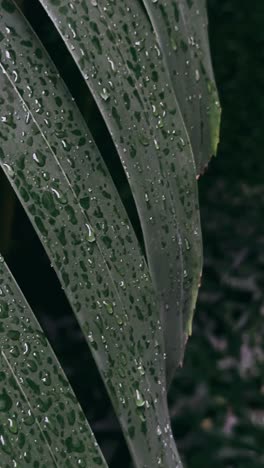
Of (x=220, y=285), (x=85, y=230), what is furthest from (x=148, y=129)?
Result: (x=220, y=285)

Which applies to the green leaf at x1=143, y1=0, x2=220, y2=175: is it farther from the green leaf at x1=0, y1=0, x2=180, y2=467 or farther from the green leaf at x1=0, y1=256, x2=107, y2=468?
the green leaf at x1=0, y1=256, x2=107, y2=468

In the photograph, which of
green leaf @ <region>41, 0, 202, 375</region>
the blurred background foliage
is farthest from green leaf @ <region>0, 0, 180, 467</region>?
the blurred background foliage

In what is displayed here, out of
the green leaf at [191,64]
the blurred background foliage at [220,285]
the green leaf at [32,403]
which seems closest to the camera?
the green leaf at [32,403]

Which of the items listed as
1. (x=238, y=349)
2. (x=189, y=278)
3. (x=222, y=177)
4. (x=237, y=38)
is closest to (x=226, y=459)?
(x=238, y=349)

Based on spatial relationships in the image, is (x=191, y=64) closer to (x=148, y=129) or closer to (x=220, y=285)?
(x=148, y=129)

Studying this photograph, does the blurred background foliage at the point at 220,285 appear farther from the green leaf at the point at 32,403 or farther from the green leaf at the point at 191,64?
the green leaf at the point at 32,403

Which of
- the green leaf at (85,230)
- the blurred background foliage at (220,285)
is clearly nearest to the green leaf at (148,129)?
the green leaf at (85,230)

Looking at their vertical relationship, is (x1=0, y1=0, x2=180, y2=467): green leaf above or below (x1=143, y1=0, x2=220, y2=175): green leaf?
below
